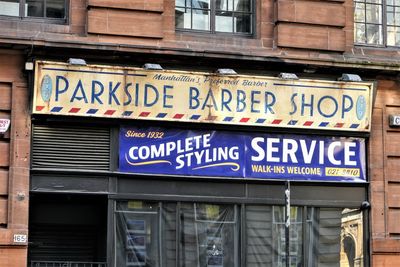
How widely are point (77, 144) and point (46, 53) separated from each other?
167 centimetres

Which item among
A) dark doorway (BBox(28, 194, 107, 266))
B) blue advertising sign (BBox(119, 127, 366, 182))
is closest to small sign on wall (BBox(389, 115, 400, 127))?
blue advertising sign (BBox(119, 127, 366, 182))

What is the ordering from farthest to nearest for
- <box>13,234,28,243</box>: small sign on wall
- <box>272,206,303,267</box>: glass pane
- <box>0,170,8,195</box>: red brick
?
1. <box>272,206,303,267</box>: glass pane
2. <box>0,170,8,195</box>: red brick
3. <box>13,234,28,243</box>: small sign on wall

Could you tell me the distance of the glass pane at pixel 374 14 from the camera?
58.4 feet

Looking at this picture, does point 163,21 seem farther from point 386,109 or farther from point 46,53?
point 386,109

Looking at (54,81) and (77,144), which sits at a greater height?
(54,81)

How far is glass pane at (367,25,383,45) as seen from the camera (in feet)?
58.2

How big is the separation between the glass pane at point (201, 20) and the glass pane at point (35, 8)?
2.86 m

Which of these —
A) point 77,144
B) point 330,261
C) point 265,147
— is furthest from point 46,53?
point 330,261

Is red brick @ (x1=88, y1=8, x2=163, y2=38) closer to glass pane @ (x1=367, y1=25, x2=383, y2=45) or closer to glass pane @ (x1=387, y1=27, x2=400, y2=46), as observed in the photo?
glass pane @ (x1=367, y1=25, x2=383, y2=45)

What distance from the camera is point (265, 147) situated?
16.3m

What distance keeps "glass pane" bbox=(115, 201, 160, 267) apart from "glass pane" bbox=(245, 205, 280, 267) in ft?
5.57

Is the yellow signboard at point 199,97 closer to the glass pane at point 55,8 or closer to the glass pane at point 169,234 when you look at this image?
the glass pane at point 55,8

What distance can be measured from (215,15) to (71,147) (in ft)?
12.6

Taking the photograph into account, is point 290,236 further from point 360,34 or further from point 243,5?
point 243,5
